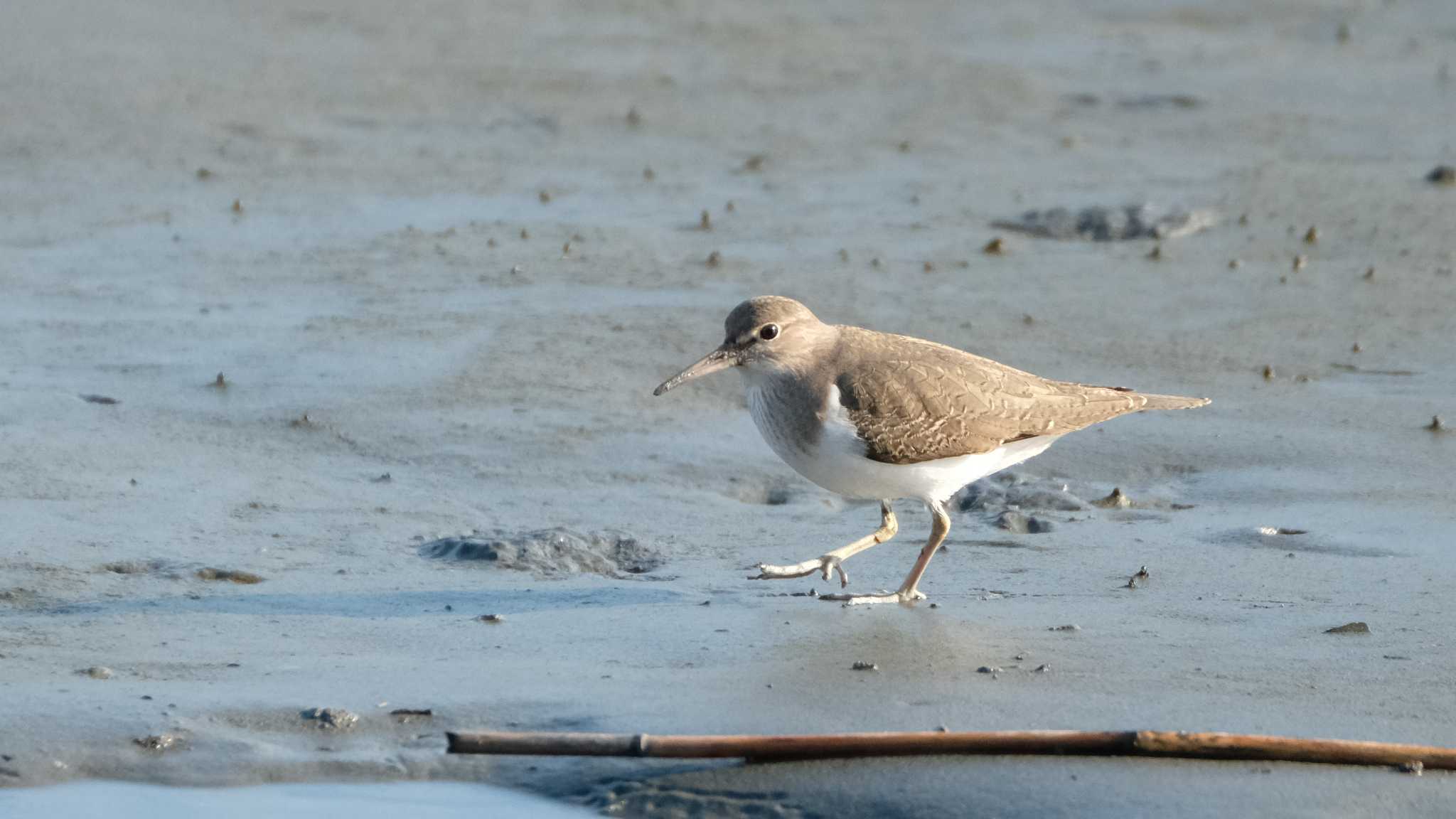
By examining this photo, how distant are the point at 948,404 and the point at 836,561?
72 cm

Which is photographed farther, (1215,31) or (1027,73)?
(1215,31)

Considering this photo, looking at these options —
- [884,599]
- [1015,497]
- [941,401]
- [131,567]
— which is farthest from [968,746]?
[131,567]

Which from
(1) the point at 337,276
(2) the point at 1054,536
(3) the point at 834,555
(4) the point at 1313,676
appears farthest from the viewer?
(1) the point at 337,276

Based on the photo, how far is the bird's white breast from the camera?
6.37 m

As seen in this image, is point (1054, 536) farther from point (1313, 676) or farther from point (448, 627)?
point (448, 627)

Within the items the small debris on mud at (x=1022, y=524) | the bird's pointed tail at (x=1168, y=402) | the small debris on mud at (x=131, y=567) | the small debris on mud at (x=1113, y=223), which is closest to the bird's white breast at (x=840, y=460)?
the small debris on mud at (x=1022, y=524)

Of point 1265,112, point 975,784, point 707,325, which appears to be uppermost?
point 1265,112

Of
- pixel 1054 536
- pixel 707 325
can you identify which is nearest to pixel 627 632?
pixel 1054 536

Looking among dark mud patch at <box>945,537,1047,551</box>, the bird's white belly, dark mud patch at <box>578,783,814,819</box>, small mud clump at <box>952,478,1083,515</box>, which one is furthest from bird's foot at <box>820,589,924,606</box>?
dark mud patch at <box>578,783,814,819</box>

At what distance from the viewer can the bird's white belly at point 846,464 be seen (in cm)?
637

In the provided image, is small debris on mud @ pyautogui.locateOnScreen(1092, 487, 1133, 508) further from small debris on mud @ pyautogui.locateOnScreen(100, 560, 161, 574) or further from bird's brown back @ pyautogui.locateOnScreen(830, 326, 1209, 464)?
small debris on mud @ pyautogui.locateOnScreen(100, 560, 161, 574)

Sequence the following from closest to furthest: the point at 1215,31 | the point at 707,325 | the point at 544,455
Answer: the point at 544,455 < the point at 707,325 < the point at 1215,31

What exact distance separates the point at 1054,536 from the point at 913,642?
56.1 inches

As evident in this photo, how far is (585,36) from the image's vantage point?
17.2m
